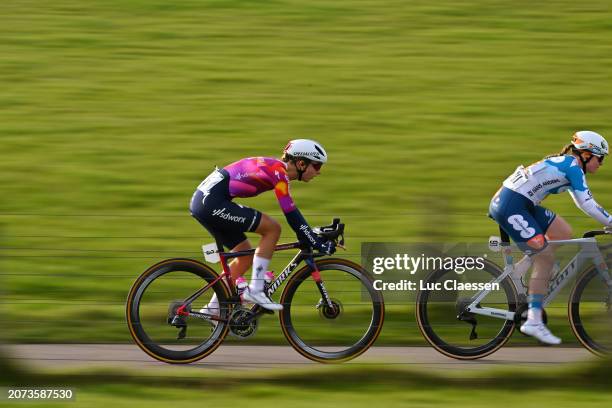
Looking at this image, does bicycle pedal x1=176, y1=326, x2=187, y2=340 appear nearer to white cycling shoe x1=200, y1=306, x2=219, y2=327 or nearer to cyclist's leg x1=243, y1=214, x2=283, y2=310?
white cycling shoe x1=200, y1=306, x2=219, y2=327

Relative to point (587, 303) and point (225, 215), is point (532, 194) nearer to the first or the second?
point (587, 303)

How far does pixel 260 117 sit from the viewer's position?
1421cm

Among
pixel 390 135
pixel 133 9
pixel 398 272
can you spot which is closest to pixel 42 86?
pixel 133 9

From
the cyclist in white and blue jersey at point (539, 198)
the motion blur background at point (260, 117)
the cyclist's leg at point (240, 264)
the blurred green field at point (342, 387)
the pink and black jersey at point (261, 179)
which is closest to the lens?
the blurred green field at point (342, 387)

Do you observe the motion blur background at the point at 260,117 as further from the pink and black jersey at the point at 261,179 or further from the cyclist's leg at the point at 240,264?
the pink and black jersey at the point at 261,179

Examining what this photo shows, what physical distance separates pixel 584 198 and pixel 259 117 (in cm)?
Result: 728

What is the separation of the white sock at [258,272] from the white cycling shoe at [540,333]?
204 centimetres

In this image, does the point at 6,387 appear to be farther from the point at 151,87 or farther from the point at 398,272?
the point at 151,87

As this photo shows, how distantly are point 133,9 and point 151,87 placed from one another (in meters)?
3.84

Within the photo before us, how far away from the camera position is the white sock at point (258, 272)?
7.66m

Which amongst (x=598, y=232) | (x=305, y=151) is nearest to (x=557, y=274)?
(x=598, y=232)

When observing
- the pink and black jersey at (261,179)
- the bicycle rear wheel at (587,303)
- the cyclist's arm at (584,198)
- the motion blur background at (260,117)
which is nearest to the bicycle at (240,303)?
the pink and black jersey at (261,179)

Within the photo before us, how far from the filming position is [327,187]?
12086mm
